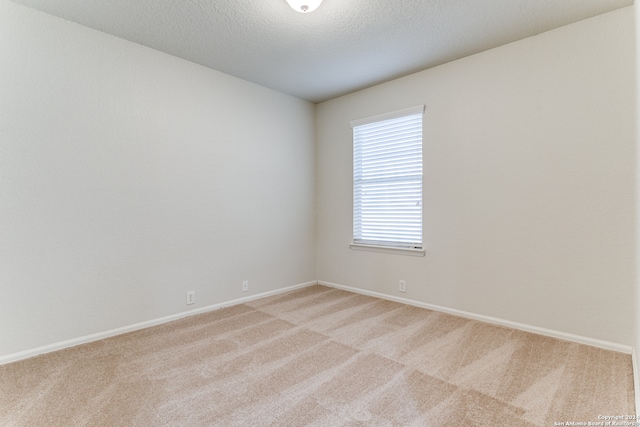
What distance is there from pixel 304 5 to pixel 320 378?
2.56 m

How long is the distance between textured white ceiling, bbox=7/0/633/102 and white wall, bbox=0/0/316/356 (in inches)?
10.8

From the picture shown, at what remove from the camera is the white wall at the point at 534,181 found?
2461mm

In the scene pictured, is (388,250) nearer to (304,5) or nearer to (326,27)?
(326,27)

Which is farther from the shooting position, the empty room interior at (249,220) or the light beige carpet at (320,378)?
the empty room interior at (249,220)

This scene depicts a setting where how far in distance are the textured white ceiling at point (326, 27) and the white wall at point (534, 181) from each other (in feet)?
0.92

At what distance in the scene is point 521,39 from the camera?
9.34ft

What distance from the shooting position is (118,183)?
285cm

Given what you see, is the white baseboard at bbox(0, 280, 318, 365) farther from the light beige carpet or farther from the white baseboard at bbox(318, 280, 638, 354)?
the white baseboard at bbox(318, 280, 638, 354)

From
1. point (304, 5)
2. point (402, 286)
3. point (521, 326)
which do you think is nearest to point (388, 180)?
point (402, 286)

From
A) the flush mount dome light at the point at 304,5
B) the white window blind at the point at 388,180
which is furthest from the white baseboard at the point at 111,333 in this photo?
the flush mount dome light at the point at 304,5

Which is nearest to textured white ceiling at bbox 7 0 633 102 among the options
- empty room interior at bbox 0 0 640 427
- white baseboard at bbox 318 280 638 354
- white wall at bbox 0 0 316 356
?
empty room interior at bbox 0 0 640 427

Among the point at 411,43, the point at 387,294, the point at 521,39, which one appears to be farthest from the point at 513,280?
the point at 411,43

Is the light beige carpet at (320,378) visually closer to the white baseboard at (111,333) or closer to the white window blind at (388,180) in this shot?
the white baseboard at (111,333)

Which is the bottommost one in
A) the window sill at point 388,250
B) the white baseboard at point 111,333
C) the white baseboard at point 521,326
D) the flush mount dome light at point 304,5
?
the white baseboard at point 111,333
